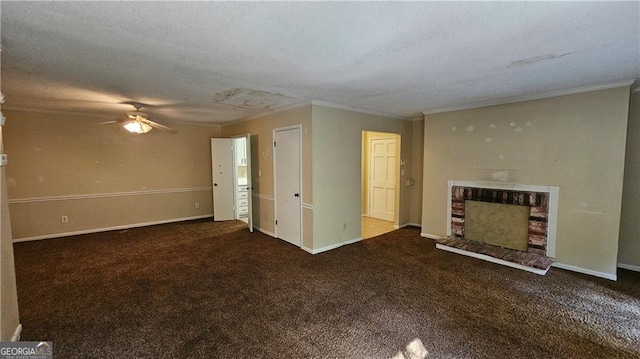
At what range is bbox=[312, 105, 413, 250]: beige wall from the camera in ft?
13.5

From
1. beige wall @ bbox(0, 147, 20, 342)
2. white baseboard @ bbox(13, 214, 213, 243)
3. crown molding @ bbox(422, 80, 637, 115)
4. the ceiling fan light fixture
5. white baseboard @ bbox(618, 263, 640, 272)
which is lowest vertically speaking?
white baseboard @ bbox(618, 263, 640, 272)

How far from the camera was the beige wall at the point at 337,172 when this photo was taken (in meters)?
4.10

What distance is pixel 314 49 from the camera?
6.82 feet

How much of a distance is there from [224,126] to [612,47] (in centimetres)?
645

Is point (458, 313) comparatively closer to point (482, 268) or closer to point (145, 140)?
point (482, 268)

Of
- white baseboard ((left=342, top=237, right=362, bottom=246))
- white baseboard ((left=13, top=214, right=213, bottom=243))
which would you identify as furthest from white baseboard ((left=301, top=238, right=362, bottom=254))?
white baseboard ((left=13, top=214, right=213, bottom=243))

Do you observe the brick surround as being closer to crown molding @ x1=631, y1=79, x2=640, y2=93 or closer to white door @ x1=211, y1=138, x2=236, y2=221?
crown molding @ x1=631, y1=79, x2=640, y2=93

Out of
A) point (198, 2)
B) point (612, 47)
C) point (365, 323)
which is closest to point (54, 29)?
point (198, 2)

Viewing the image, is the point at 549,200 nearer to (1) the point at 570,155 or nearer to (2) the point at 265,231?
(1) the point at 570,155

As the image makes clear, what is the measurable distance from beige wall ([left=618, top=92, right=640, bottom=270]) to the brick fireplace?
82cm

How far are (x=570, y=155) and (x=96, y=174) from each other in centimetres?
776

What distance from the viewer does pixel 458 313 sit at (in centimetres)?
250

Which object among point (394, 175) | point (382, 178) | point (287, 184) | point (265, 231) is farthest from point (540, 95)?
point (265, 231)

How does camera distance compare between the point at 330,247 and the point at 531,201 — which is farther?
the point at 330,247
